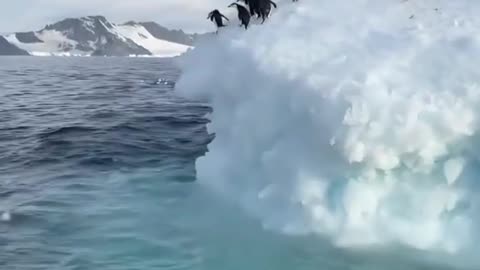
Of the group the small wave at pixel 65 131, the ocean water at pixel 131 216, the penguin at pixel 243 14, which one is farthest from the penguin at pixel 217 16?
the small wave at pixel 65 131

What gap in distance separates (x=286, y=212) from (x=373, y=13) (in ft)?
16.3

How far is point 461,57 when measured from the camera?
31.3 feet

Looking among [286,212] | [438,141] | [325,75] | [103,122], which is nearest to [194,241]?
[286,212]

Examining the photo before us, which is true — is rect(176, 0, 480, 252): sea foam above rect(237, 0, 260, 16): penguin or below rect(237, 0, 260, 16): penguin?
below

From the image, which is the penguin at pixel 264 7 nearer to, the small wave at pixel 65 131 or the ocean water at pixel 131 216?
the ocean water at pixel 131 216

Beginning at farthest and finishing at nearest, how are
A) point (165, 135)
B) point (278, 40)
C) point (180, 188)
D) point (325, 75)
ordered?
1. point (165, 135)
2. point (180, 188)
3. point (278, 40)
4. point (325, 75)

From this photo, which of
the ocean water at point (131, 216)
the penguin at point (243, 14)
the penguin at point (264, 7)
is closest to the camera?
the ocean water at point (131, 216)

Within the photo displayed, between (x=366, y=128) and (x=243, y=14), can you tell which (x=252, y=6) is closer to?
(x=243, y=14)

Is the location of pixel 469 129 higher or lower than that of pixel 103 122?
lower

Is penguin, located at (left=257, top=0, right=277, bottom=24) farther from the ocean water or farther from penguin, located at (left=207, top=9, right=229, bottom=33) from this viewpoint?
the ocean water

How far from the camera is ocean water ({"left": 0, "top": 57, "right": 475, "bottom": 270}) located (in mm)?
9227

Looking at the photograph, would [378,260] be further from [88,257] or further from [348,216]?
[88,257]

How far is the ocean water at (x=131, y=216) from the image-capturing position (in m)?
9.23

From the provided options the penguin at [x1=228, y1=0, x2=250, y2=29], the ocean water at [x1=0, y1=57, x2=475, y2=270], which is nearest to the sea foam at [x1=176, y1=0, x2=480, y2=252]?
the ocean water at [x1=0, y1=57, x2=475, y2=270]
